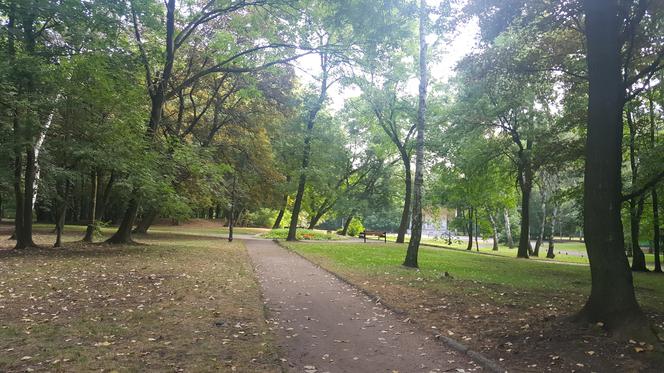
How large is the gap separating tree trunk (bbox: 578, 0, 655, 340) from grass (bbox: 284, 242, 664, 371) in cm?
45

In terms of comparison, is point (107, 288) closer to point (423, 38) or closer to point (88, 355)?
point (88, 355)

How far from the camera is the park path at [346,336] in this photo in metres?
4.98

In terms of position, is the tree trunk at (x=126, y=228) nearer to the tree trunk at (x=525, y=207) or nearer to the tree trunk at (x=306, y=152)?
the tree trunk at (x=306, y=152)

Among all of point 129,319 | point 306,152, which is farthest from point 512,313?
point 306,152

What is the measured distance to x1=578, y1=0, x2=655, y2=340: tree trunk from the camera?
5773 mm

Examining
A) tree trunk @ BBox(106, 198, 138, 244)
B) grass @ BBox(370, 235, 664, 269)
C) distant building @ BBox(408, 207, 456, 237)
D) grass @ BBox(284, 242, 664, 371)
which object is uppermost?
distant building @ BBox(408, 207, 456, 237)

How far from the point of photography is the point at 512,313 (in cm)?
732

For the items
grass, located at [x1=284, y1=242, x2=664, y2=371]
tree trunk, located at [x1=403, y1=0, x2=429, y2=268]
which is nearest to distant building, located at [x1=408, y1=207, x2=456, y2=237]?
tree trunk, located at [x1=403, y1=0, x2=429, y2=268]

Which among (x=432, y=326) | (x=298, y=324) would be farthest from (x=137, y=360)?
(x=432, y=326)

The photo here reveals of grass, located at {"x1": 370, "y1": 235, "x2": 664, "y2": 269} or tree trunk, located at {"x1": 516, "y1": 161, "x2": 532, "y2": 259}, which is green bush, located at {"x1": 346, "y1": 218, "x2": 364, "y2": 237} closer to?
grass, located at {"x1": 370, "y1": 235, "x2": 664, "y2": 269}

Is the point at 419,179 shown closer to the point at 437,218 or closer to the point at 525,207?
the point at 525,207

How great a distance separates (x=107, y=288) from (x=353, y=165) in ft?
114

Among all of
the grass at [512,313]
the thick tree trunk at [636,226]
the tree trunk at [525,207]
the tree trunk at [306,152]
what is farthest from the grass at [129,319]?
the tree trunk at [525,207]

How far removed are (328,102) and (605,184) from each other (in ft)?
76.6
